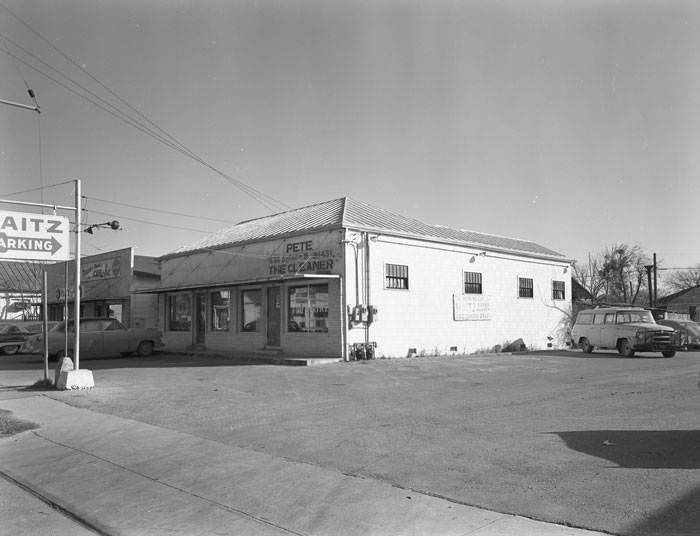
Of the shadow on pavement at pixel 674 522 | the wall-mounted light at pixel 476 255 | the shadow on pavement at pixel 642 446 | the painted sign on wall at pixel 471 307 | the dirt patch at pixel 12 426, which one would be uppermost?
the wall-mounted light at pixel 476 255

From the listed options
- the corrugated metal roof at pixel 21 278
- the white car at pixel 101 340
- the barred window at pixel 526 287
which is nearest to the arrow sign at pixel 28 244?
the white car at pixel 101 340

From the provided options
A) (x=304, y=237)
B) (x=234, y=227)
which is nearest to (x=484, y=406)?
(x=304, y=237)

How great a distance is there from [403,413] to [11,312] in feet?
156

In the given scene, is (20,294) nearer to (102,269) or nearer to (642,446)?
(102,269)

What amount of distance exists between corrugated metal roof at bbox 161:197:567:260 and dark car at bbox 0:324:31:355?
24.8 ft

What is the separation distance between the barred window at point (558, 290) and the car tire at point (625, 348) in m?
7.55

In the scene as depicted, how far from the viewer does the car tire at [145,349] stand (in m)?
24.8

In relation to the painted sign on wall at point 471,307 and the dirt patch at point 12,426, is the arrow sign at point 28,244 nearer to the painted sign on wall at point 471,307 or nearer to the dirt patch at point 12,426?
the dirt patch at point 12,426

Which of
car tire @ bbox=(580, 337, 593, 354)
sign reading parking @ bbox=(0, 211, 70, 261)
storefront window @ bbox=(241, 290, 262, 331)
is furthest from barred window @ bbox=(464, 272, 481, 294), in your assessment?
sign reading parking @ bbox=(0, 211, 70, 261)

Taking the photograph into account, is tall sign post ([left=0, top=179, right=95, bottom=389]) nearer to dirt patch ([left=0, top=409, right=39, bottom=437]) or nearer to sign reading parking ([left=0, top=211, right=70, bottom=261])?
sign reading parking ([left=0, top=211, right=70, bottom=261])

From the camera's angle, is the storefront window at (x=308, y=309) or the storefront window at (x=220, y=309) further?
the storefront window at (x=220, y=309)

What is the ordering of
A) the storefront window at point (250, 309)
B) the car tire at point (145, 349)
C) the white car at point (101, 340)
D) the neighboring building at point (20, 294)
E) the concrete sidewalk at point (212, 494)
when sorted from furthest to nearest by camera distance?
the neighboring building at point (20, 294) → the car tire at point (145, 349) → the storefront window at point (250, 309) → the white car at point (101, 340) → the concrete sidewalk at point (212, 494)

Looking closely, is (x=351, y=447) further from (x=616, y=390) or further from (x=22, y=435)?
(x=616, y=390)

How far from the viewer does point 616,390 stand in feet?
42.7
